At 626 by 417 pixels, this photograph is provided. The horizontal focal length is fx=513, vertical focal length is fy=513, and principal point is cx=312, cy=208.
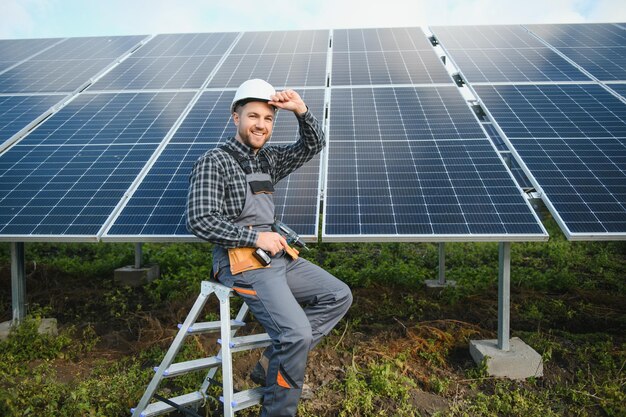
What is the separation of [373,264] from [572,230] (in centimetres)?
532

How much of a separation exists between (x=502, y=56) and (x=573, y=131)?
304cm

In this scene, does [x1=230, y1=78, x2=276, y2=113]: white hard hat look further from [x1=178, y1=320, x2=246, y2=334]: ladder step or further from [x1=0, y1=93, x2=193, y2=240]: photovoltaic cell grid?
[x1=0, y1=93, x2=193, y2=240]: photovoltaic cell grid

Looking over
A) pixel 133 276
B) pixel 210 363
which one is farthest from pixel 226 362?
pixel 133 276

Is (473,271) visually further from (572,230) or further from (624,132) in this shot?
(572,230)

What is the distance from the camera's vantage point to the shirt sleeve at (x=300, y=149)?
4.47 m

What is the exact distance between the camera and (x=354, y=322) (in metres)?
6.39

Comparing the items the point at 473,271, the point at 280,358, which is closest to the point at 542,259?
the point at 473,271

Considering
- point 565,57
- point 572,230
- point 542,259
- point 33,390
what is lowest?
point 542,259

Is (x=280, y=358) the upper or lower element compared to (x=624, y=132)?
lower

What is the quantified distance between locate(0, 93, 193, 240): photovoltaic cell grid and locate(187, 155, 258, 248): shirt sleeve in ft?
6.48

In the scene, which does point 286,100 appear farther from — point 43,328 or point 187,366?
point 43,328

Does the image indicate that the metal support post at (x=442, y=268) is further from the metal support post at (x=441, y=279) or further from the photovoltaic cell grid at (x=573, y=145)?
the photovoltaic cell grid at (x=573, y=145)

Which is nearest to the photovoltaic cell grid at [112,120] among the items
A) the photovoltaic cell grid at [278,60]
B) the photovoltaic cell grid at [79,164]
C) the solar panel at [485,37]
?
the photovoltaic cell grid at [79,164]

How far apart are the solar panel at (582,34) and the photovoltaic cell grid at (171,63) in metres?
6.57
